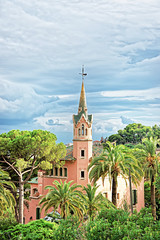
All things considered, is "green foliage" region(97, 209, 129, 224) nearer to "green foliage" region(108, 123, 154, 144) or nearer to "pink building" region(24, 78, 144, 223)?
"pink building" region(24, 78, 144, 223)

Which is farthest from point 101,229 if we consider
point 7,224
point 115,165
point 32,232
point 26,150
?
point 26,150

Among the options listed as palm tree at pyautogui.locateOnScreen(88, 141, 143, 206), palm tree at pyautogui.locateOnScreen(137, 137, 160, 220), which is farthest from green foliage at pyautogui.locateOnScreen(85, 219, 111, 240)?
palm tree at pyautogui.locateOnScreen(137, 137, 160, 220)

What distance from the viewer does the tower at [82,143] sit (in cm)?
3656

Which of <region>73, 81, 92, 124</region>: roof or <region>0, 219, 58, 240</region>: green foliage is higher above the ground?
<region>73, 81, 92, 124</region>: roof

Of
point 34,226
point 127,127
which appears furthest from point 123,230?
point 127,127

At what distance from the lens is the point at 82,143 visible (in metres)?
36.8

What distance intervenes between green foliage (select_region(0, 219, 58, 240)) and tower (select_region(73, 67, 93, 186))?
19.5 m

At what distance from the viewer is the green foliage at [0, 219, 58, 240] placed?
49.1 feet

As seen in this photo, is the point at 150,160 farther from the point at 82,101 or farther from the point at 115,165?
the point at 82,101

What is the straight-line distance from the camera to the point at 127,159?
1183 inches

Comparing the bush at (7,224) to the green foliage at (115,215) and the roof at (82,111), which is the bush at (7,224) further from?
the roof at (82,111)

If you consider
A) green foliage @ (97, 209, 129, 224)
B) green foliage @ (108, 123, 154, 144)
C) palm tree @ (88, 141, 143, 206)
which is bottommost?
green foliage @ (97, 209, 129, 224)

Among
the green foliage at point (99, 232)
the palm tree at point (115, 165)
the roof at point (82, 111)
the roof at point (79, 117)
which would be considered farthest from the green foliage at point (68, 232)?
the roof at point (82, 111)

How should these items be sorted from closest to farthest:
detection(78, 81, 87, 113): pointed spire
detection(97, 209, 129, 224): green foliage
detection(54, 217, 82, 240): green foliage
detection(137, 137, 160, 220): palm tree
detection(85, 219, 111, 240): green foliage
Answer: detection(85, 219, 111, 240): green foliage < detection(97, 209, 129, 224): green foliage < detection(54, 217, 82, 240): green foliage < detection(137, 137, 160, 220): palm tree < detection(78, 81, 87, 113): pointed spire
